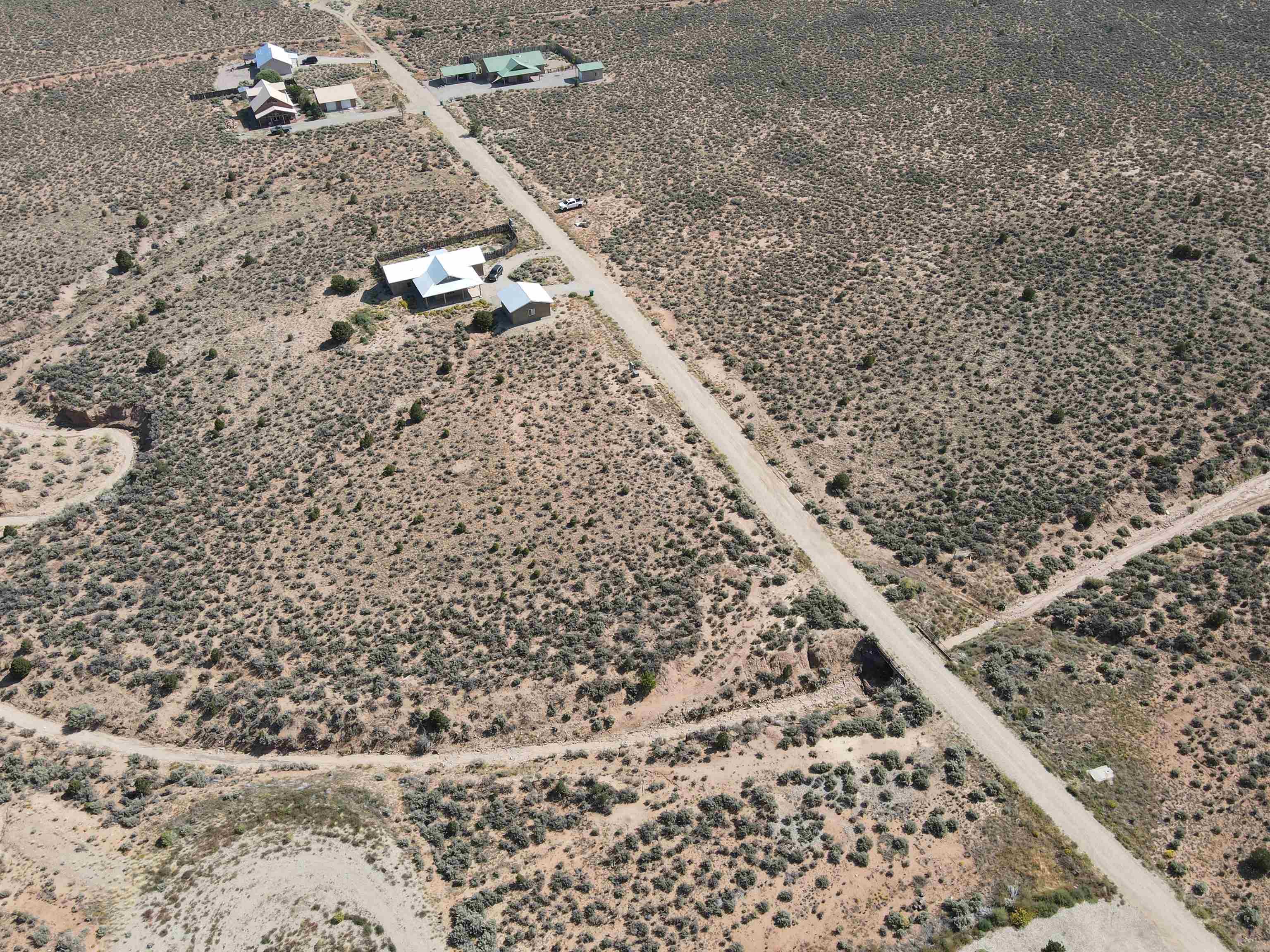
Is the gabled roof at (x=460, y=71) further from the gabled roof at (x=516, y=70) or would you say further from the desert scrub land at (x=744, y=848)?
the desert scrub land at (x=744, y=848)

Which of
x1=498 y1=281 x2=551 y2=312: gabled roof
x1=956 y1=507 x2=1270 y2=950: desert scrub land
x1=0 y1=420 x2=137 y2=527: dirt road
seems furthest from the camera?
x1=498 y1=281 x2=551 y2=312: gabled roof

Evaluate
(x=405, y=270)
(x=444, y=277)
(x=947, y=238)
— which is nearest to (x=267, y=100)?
(x=405, y=270)

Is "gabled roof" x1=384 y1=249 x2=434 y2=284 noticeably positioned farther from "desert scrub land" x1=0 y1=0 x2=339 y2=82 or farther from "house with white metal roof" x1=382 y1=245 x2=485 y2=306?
"desert scrub land" x1=0 y1=0 x2=339 y2=82

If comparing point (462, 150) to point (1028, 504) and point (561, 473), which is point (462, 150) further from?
point (1028, 504)

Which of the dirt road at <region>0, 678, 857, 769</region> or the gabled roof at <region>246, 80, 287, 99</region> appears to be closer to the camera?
the dirt road at <region>0, 678, 857, 769</region>

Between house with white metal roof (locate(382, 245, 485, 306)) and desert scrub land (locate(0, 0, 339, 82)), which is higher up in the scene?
desert scrub land (locate(0, 0, 339, 82))

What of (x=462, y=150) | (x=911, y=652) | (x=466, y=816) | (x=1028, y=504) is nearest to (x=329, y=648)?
(x=466, y=816)

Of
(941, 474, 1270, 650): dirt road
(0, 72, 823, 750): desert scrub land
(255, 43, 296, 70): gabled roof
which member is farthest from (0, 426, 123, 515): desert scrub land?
(255, 43, 296, 70): gabled roof
